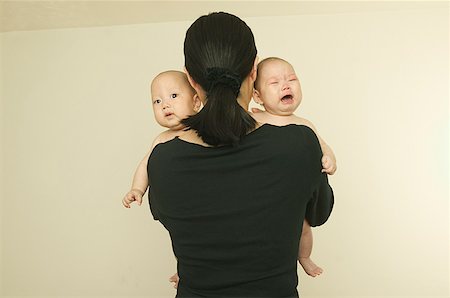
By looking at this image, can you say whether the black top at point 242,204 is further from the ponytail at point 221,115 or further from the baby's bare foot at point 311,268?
the baby's bare foot at point 311,268

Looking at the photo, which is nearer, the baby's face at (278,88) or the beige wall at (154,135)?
the baby's face at (278,88)

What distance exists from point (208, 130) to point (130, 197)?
18.4 inches

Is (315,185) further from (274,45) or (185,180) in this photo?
(274,45)

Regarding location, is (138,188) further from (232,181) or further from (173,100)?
(232,181)

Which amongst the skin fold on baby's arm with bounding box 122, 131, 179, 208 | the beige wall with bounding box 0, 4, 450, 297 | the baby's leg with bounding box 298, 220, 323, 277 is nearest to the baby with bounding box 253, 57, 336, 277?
the baby's leg with bounding box 298, 220, 323, 277

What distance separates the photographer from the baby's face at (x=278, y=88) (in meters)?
1.60

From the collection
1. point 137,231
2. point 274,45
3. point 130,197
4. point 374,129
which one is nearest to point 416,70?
point 374,129

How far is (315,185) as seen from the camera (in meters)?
1.16

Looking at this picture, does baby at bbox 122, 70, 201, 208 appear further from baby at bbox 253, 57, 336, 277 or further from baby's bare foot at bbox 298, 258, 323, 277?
baby's bare foot at bbox 298, 258, 323, 277

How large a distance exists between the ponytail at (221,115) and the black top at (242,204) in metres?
0.02

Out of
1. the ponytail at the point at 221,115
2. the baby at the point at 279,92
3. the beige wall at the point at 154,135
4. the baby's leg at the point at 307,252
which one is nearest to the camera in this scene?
the ponytail at the point at 221,115

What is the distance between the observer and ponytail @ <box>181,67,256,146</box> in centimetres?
110

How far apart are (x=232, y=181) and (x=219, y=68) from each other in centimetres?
22

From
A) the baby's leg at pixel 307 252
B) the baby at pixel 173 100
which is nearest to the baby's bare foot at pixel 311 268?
the baby's leg at pixel 307 252
